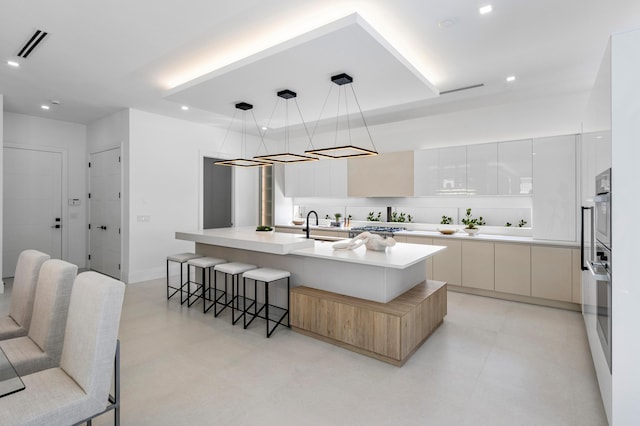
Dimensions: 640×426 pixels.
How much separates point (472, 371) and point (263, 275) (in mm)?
2043

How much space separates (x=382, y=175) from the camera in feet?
20.2

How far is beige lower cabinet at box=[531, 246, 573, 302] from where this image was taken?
4273 mm

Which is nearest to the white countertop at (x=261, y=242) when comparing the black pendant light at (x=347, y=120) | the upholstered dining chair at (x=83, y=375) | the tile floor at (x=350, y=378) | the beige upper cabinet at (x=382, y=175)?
the tile floor at (x=350, y=378)

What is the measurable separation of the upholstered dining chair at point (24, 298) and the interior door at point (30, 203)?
4435 mm

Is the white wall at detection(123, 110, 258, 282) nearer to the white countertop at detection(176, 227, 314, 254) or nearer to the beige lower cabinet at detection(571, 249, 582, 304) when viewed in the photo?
the white countertop at detection(176, 227, 314, 254)

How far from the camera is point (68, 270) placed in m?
2.08

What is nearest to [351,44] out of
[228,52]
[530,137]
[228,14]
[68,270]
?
[228,14]

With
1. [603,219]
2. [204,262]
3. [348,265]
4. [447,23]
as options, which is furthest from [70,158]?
[603,219]

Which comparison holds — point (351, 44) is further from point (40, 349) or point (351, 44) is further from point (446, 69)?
point (40, 349)

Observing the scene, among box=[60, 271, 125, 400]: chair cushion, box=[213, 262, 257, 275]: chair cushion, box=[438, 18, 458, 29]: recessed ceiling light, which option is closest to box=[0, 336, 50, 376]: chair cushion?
box=[60, 271, 125, 400]: chair cushion

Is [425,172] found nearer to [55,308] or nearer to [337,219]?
[337,219]

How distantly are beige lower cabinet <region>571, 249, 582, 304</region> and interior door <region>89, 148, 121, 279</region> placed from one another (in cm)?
665

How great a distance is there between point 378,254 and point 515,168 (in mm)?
2827

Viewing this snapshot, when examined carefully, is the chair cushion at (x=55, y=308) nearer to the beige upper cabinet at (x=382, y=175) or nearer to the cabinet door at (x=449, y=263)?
the cabinet door at (x=449, y=263)
